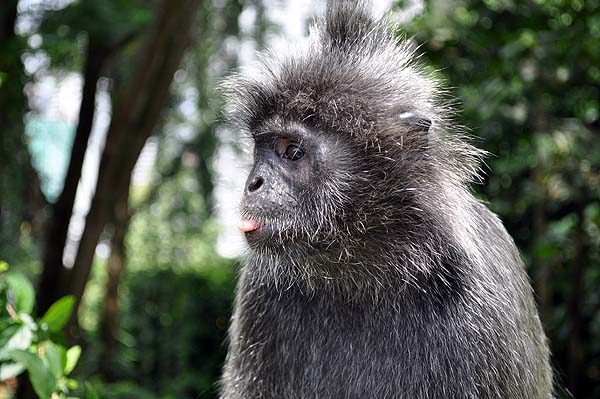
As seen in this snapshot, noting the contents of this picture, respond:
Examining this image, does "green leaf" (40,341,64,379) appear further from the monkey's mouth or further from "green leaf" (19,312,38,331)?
the monkey's mouth

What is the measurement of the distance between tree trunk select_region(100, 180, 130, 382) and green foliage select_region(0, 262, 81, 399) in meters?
5.50

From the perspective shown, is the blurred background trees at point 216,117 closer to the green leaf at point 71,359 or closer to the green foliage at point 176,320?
the green leaf at point 71,359

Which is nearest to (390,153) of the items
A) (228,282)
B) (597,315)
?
(597,315)

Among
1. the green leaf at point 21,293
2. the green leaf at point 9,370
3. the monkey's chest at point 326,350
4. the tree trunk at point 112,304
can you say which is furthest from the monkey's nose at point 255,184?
the tree trunk at point 112,304

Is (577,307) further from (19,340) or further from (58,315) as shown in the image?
(19,340)

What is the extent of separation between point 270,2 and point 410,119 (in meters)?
4.32

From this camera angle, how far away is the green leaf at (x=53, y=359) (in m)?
2.41

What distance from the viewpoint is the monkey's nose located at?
279 cm

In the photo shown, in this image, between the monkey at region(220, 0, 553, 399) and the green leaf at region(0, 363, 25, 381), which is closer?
the green leaf at region(0, 363, 25, 381)

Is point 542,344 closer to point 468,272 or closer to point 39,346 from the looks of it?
point 468,272

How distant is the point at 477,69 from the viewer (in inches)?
223

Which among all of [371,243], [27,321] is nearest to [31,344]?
[27,321]

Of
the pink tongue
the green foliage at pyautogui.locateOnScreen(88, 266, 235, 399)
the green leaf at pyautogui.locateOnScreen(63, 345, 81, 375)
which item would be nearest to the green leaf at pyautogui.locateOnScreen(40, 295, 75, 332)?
the green leaf at pyautogui.locateOnScreen(63, 345, 81, 375)

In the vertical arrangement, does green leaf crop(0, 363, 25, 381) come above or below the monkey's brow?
below
